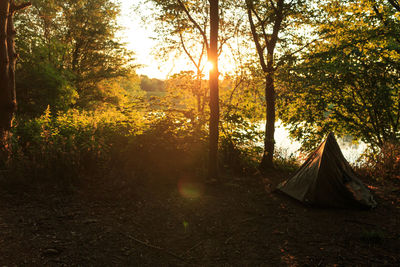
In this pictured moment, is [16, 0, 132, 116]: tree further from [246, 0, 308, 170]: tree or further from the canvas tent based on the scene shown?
the canvas tent

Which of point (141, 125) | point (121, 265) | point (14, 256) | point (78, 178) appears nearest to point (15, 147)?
point (78, 178)

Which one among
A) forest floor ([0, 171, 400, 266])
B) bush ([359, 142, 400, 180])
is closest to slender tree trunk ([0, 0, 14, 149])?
forest floor ([0, 171, 400, 266])

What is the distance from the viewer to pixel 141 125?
8570 mm

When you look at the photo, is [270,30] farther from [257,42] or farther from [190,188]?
[190,188]

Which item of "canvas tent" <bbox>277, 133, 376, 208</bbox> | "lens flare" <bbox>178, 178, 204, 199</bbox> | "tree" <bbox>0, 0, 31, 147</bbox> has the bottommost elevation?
"lens flare" <bbox>178, 178, 204, 199</bbox>

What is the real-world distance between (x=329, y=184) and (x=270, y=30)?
7.53 meters

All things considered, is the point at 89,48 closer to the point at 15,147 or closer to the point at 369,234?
the point at 15,147

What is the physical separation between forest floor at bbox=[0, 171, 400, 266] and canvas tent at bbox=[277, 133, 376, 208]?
237mm

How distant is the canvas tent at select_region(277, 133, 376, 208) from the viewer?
20.4ft

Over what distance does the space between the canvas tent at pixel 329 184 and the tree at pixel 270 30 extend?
3.86 meters

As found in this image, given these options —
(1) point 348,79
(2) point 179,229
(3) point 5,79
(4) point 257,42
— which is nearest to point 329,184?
(2) point 179,229

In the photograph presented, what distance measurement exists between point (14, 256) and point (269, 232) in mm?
4198

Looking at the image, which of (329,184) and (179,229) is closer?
(179,229)

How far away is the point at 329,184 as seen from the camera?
20.8ft
